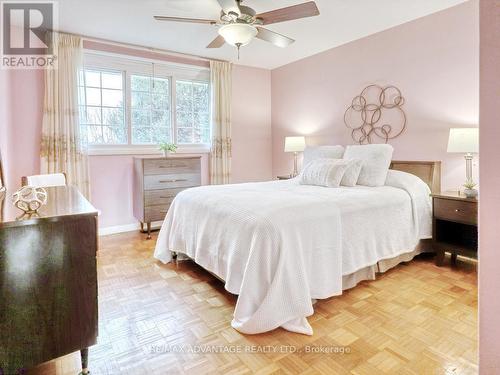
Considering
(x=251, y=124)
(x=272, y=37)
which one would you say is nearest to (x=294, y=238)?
(x=272, y=37)

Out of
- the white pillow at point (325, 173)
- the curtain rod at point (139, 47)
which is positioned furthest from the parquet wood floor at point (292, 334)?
the curtain rod at point (139, 47)

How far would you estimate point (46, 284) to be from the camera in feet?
4.24

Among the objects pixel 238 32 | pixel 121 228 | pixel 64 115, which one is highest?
pixel 238 32

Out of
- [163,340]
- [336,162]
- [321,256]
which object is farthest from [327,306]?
[336,162]

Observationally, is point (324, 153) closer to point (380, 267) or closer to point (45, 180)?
point (380, 267)

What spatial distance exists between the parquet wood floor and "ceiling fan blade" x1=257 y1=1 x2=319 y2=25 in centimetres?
215

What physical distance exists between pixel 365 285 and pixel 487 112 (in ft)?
6.38

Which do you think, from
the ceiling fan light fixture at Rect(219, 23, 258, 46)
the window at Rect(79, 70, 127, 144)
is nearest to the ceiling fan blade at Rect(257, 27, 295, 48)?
the ceiling fan light fixture at Rect(219, 23, 258, 46)

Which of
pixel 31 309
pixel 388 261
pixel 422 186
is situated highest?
pixel 422 186

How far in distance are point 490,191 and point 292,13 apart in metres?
2.08

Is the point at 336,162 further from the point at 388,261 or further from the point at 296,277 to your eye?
the point at 296,277

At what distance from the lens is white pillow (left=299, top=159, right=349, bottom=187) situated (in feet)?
10.2

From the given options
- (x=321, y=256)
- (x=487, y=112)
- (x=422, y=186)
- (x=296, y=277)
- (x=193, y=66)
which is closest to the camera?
(x=487, y=112)

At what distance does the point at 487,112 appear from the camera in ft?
2.83
